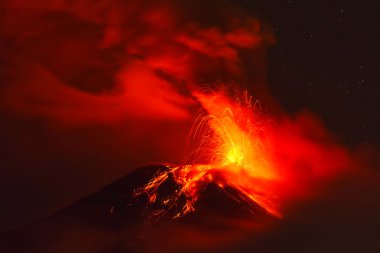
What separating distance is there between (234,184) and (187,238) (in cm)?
619

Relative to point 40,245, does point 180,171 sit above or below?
above

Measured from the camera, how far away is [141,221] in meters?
37.4

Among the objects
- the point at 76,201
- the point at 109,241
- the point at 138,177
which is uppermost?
the point at 138,177

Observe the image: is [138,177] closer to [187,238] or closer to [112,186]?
[112,186]

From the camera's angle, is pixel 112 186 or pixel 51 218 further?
pixel 112 186

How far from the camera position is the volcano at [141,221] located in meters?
33.8

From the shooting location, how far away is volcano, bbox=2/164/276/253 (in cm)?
3381

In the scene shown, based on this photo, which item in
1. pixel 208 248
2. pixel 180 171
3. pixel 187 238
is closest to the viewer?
pixel 208 248

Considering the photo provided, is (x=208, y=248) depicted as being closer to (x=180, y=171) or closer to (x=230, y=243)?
(x=230, y=243)

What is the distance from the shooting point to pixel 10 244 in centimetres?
3609

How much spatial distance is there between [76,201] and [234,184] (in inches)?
406

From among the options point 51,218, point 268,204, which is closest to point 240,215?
point 268,204

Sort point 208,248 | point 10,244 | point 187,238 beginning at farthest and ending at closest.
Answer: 1. point 10,244
2. point 187,238
3. point 208,248

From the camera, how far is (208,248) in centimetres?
3144
